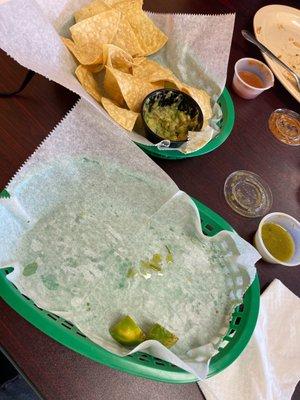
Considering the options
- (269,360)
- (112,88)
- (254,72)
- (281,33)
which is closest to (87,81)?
(112,88)

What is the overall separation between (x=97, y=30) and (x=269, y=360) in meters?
0.92

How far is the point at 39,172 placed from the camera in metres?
0.81

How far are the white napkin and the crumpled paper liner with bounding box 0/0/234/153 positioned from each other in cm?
41

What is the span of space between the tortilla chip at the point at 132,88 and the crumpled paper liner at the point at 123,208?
145 mm

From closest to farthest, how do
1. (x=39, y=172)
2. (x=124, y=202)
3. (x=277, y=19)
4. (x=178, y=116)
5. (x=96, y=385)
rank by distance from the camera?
(x=96, y=385) < (x=39, y=172) < (x=124, y=202) < (x=178, y=116) < (x=277, y=19)

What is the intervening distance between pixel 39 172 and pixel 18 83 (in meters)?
0.31

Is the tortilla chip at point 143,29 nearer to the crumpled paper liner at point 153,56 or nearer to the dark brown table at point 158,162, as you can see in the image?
the crumpled paper liner at point 153,56

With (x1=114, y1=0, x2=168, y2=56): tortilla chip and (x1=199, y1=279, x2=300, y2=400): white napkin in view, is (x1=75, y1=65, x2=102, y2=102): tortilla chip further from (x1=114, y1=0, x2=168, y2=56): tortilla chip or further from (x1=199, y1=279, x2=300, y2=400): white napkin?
(x1=199, y1=279, x2=300, y2=400): white napkin

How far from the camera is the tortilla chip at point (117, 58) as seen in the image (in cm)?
101

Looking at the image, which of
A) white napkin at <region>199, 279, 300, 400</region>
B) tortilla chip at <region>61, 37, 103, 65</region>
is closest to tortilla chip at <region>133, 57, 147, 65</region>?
tortilla chip at <region>61, 37, 103, 65</region>

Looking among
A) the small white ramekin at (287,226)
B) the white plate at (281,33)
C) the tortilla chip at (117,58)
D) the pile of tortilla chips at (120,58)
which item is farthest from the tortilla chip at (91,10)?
the small white ramekin at (287,226)

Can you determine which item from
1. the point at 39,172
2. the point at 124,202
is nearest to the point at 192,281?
the point at 124,202

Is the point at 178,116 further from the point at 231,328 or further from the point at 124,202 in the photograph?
the point at 231,328

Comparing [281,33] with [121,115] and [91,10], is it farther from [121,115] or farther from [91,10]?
[121,115]
